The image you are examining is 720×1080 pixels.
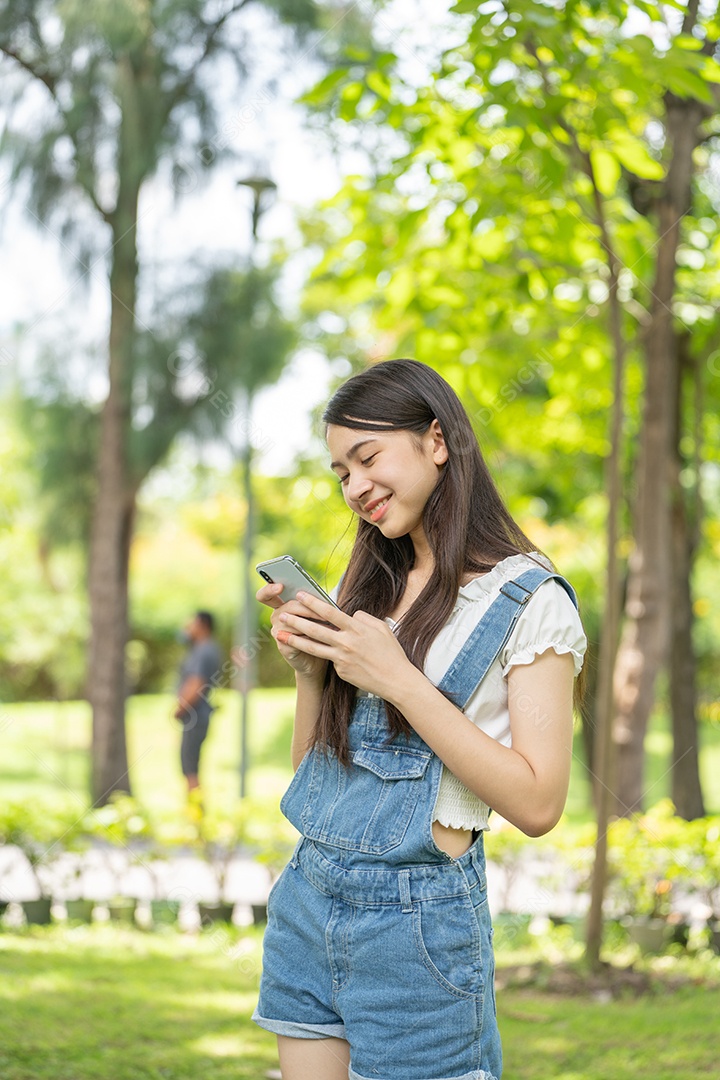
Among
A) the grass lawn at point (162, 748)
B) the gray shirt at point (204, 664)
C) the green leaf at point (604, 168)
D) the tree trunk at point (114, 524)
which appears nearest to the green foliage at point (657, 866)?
the green leaf at point (604, 168)

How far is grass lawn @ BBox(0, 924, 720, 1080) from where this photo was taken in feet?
10.9

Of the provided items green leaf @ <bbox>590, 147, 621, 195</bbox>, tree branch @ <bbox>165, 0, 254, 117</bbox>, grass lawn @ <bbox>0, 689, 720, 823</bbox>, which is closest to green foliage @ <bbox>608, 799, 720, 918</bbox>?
green leaf @ <bbox>590, 147, 621, 195</bbox>

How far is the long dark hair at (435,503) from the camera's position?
146cm

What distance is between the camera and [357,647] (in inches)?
52.6

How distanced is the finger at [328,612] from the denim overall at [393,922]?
149 mm

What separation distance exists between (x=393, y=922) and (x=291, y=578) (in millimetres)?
437

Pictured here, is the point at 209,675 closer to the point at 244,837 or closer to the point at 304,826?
the point at 244,837

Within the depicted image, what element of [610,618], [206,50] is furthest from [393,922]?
[206,50]

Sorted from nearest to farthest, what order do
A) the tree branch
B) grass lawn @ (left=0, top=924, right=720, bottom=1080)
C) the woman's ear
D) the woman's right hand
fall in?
the woman's right hand
the woman's ear
grass lawn @ (left=0, top=924, right=720, bottom=1080)
the tree branch

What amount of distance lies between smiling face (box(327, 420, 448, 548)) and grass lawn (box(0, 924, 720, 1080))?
2402mm

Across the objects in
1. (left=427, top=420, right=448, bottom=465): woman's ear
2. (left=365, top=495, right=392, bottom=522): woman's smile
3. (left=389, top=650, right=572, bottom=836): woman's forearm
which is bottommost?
(left=389, top=650, right=572, bottom=836): woman's forearm

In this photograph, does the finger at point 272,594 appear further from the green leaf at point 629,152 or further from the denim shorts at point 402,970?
the green leaf at point 629,152

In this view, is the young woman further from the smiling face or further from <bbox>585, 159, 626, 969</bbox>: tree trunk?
<bbox>585, 159, 626, 969</bbox>: tree trunk

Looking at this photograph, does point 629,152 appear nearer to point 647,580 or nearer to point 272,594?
point 647,580
